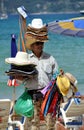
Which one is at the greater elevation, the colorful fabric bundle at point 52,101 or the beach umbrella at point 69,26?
the beach umbrella at point 69,26

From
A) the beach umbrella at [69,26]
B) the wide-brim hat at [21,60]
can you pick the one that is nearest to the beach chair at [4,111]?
the wide-brim hat at [21,60]

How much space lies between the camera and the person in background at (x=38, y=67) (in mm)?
5426

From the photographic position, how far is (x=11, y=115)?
623 cm

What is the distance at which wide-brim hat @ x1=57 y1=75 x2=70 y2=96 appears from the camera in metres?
5.33

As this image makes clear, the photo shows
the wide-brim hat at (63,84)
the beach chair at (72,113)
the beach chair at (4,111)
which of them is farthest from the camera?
the beach chair at (72,113)

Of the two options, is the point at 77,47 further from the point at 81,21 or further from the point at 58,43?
the point at 81,21

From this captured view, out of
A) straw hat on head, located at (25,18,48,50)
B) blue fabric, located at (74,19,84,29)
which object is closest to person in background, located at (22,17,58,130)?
straw hat on head, located at (25,18,48,50)

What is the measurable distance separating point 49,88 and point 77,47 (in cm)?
2895

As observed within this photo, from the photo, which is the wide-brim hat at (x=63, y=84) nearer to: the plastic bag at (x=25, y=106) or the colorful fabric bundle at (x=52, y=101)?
the colorful fabric bundle at (x=52, y=101)

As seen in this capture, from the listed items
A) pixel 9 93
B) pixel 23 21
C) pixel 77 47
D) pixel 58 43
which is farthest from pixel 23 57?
pixel 58 43

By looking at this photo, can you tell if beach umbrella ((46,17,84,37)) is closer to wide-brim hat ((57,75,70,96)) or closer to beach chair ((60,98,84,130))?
beach chair ((60,98,84,130))

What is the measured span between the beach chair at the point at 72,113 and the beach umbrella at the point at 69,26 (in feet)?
4.98

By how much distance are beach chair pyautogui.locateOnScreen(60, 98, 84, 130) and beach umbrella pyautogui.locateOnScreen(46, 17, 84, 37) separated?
152 cm

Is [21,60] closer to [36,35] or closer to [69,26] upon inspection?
[36,35]
